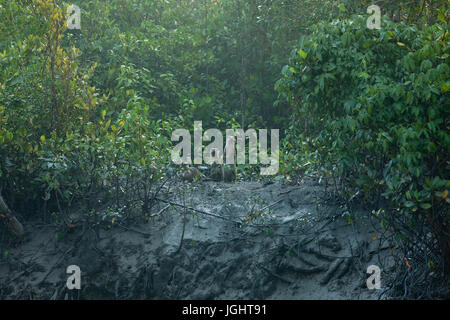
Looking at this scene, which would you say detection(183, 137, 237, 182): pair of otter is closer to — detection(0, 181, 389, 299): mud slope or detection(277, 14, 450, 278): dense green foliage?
detection(0, 181, 389, 299): mud slope

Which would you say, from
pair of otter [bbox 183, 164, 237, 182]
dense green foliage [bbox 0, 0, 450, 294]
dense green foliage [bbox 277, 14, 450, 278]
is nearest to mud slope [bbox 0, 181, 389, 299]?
dense green foliage [bbox 0, 0, 450, 294]

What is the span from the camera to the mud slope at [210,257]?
530 cm

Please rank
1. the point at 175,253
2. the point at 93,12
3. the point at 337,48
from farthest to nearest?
the point at 93,12, the point at 175,253, the point at 337,48

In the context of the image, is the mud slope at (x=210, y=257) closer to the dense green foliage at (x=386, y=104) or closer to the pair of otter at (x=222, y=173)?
the dense green foliage at (x=386, y=104)

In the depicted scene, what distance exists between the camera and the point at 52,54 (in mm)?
6090

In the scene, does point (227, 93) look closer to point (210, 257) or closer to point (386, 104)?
point (210, 257)

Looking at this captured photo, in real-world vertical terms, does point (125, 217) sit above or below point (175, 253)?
above

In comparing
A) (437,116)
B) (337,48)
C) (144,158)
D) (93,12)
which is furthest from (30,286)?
(93,12)

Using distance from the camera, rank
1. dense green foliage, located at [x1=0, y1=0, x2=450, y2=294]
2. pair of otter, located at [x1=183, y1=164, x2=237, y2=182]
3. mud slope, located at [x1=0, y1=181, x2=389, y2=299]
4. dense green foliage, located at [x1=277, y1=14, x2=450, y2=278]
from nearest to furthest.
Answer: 1. dense green foliage, located at [x1=277, y1=14, x2=450, y2=278]
2. dense green foliage, located at [x1=0, y1=0, x2=450, y2=294]
3. mud slope, located at [x1=0, y1=181, x2=389, y2=299]
4. pair of otter, located at [x1=183, y1=164, x2=237, y2=182]

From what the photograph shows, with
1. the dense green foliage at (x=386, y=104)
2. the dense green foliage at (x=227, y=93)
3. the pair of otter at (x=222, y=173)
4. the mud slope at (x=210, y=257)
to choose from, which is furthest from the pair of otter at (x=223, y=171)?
the dense green foliage at (x=386, y=104)

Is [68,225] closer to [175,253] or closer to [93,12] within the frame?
[175,253]

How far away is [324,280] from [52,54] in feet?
12.0

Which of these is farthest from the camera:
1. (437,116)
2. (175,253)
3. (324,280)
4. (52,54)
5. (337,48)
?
(52,54)

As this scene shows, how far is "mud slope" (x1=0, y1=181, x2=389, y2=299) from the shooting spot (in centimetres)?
530
